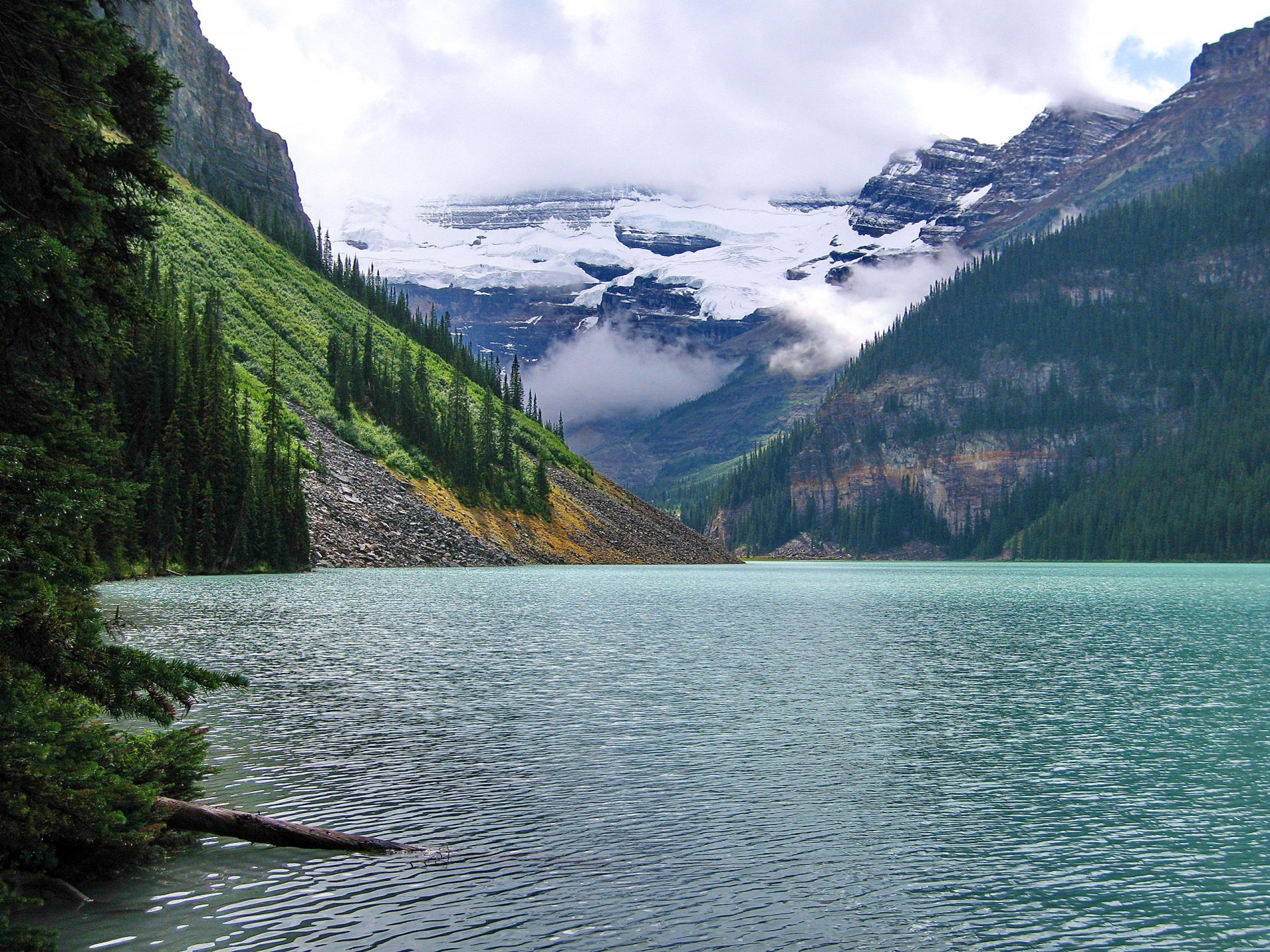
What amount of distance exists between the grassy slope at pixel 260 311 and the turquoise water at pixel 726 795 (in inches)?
4414

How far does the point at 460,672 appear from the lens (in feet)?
135

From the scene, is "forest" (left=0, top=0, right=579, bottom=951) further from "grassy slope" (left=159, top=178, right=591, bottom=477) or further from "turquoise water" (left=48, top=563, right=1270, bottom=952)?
"grassy slope" (left=159, top=178, right=591, bottom=477)

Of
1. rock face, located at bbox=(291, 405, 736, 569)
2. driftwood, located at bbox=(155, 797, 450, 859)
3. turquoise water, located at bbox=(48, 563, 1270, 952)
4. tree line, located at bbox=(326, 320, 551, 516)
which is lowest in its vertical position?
turquoise water, located at bbox=(48, 563, 1270, 952)

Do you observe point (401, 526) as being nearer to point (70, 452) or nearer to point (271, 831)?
point (271, 831)

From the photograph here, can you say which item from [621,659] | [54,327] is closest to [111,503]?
[54,327]

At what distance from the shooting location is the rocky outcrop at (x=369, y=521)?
13450 cm

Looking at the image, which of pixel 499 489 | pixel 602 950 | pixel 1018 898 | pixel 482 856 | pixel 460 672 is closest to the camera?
pixel 602 950

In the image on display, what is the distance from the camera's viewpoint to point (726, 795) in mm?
23297

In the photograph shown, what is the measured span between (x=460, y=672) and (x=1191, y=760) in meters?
25.9

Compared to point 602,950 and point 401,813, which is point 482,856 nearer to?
point 401,813

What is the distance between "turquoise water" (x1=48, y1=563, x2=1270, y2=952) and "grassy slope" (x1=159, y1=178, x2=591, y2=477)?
112111mm

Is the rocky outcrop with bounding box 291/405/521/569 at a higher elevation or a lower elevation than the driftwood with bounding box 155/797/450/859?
higher

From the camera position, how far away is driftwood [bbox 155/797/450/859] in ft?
60.9

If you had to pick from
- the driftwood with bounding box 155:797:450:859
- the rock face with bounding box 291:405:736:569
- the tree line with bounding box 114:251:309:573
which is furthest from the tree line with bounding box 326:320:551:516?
the driftwood with bounding box 155:797:450:859
